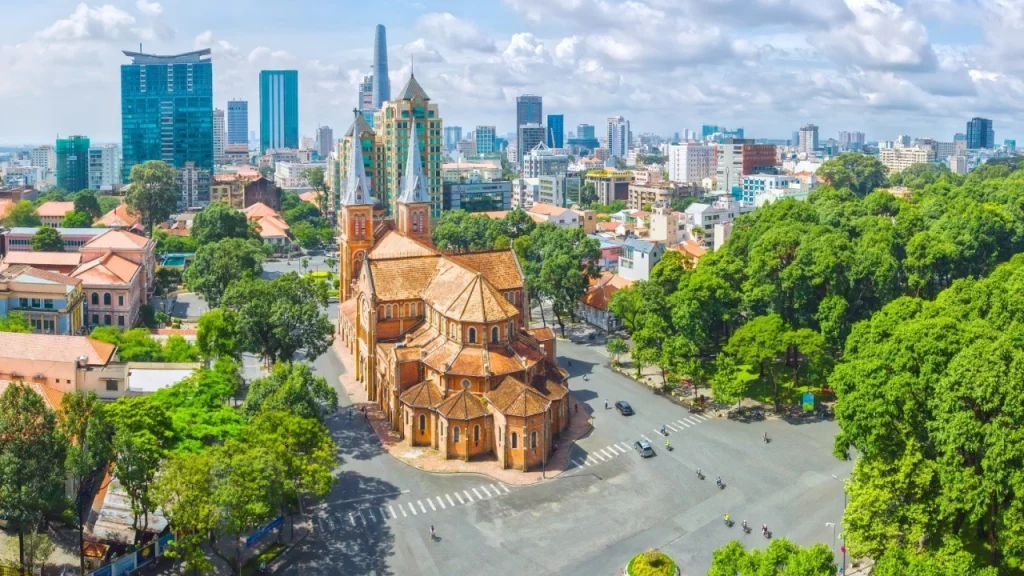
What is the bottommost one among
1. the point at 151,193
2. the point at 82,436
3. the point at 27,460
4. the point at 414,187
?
the point at 27,460

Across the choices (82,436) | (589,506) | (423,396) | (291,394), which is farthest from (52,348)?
(589,506)

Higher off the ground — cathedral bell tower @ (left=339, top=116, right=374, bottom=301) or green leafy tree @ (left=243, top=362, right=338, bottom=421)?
cathedral bell tower @ (left=339, top=116, right=374, bottom=301)

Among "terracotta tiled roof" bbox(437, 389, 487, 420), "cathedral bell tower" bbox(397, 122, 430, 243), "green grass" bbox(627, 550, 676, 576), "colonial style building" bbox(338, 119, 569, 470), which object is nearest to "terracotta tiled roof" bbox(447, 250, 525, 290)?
"colonial style building" bbox(338, 119, 569, 470)

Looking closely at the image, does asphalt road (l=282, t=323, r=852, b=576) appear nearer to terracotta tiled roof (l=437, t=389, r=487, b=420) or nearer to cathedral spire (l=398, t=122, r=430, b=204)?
terracotta tiled roof (l=437, t=389, r=487, b=420)

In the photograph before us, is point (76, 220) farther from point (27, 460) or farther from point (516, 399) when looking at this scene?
point (27, 460)

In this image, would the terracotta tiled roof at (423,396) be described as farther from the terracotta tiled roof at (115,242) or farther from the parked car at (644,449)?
the terracotta tiled roof at (115,242)

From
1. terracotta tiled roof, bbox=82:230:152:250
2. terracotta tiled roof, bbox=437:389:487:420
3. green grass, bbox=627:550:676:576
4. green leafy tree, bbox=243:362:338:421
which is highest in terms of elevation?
terracotta tiled roof, bbox=82:230:152:250
